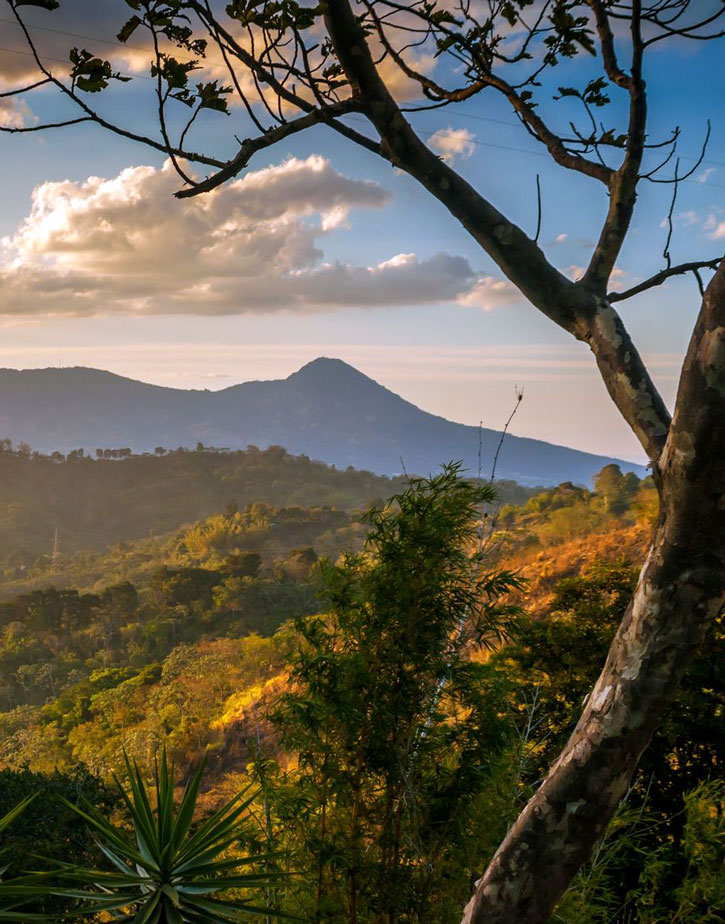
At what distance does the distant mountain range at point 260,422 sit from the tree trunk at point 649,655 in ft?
510

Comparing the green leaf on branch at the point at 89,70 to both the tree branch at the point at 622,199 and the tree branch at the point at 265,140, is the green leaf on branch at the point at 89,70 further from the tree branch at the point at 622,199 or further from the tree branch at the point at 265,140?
the tree branch at the point at 622,199

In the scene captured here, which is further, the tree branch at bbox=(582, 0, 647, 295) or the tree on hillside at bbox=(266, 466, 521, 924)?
the tree on hillside at bbox=(266, 466, 521, 924)

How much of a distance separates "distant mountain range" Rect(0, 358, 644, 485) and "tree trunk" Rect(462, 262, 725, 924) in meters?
156

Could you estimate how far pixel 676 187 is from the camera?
1.92 m

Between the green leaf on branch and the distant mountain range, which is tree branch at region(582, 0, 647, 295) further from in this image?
the distant mountain range

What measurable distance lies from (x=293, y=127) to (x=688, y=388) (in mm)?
1045

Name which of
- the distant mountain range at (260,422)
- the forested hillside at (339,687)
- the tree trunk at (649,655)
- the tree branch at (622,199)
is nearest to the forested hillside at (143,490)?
the forested hillside at (339,687)

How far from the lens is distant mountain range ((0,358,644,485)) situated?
166 m

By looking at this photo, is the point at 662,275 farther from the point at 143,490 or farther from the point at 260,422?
the point at 260,422

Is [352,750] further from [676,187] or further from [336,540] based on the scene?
[336,540]

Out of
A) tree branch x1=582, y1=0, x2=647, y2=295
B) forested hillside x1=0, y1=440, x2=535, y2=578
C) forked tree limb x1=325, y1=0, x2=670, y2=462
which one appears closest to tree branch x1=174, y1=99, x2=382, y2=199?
forked tree limb x1=325, y1=0, x2=670, y2=462

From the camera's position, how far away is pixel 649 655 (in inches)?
56.8

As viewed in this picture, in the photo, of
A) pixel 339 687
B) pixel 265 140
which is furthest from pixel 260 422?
pixel 265 140

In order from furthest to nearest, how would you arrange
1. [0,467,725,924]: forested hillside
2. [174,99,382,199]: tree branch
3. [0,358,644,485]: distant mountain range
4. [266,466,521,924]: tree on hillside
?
1. [0,358,644,485]: distant mountain range
2. [0,467,725,924]: forested hillside
3. [266,466,521,924]: tree on hillside
4. [174,99,382,199]: tree branch
